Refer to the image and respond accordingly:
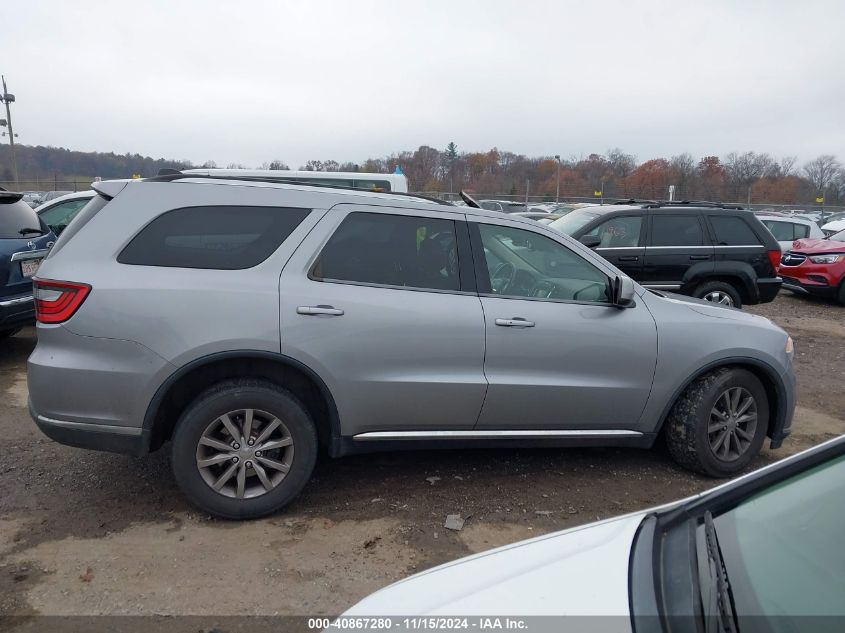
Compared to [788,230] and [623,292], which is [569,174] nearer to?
[788,230]

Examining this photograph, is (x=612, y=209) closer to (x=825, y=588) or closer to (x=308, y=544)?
(x=308, y=544)

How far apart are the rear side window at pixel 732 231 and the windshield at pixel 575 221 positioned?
A: 178cm

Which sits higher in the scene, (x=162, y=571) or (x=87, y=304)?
(x=87, y=304)

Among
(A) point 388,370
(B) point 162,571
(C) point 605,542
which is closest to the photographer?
(C) point 605,542

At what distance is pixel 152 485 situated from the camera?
13.6ft

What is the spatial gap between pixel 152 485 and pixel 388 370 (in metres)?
1.73

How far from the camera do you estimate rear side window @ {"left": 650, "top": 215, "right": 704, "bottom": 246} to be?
9477 millimetres

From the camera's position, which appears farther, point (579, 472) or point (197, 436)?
point (579, 472)

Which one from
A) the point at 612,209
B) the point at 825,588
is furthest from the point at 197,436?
the point at 612,209

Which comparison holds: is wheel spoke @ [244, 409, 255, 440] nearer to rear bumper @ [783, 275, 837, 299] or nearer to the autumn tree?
rear bumper @ [783, 275, 837, 299]

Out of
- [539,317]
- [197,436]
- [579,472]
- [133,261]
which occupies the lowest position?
[579,472]

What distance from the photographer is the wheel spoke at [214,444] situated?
356 centimetres

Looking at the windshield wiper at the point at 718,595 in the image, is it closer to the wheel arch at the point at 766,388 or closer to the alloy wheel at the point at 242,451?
the alloy wheel at the point at 242,451

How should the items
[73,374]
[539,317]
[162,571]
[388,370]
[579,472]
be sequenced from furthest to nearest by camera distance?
[579,472] → [539,317] → [388,370] → [73,374] → [162,571]
